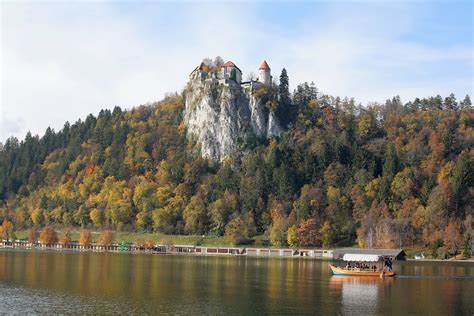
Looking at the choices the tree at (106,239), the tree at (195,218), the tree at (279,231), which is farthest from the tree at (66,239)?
the tree at (279,231)

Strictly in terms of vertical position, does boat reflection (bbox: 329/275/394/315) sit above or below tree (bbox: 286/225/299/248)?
below

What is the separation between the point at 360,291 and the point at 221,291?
1689 centimetres

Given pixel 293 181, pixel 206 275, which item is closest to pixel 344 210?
pixel 293 181

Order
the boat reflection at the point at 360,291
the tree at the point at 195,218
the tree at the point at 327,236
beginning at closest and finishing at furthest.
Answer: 1. the boat reflection at the point at 360,291
2. the tree at the point at 327,236
3. the tree at the point at 195,218

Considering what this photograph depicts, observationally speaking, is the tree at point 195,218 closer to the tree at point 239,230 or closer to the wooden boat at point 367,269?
the tree at point 239,230

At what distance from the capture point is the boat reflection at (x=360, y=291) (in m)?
66.6

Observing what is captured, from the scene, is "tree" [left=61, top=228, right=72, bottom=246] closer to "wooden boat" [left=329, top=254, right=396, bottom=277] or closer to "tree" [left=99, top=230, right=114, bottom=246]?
"tree" [left=99, top=230, right=114, bottom=246]

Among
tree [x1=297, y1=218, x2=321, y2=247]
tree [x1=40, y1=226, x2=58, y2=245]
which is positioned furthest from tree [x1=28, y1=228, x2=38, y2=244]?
tree [x1=297, y1=218, x2=321, y2=247]

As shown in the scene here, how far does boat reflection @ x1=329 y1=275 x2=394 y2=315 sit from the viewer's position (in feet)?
218

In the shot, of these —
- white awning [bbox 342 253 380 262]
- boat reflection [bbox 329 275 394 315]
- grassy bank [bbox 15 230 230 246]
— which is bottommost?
boat reflection [bbox 329 275 394 315]

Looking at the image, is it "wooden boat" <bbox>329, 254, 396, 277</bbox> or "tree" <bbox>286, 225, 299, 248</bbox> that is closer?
"wooden boat" <bbox>329, 254, 396, 277</bbox>

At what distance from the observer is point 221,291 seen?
7719cm

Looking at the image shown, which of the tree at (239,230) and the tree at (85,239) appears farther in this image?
the tree at (85,239)

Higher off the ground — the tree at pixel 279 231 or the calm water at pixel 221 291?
the tree at pixel 279 231
